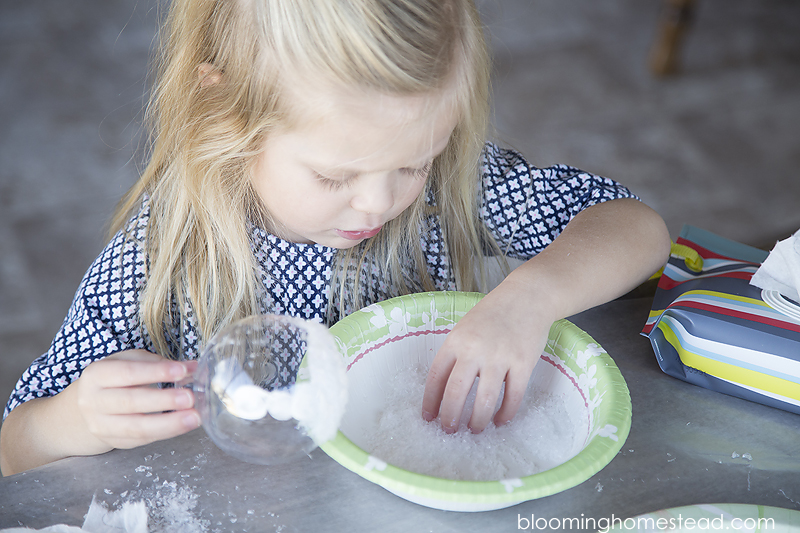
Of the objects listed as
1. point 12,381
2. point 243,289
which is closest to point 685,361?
point 243,289

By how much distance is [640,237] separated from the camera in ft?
2.97

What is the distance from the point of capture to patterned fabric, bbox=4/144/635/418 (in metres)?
0.83

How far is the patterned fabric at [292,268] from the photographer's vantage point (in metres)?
0.83

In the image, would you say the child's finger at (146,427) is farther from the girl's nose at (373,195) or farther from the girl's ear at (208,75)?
the girl's ear at (208,75)

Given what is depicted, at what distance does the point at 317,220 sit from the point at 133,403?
0.27 m

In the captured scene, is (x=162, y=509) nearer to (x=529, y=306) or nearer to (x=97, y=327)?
(x=97, y=327)

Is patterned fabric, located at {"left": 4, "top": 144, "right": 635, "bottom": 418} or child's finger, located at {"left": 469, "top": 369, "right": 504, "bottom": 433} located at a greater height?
patterned fabric, located at {"left": 4, "top": 144, "right": 635, "bottom": 418}

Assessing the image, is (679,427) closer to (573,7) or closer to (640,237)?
(640,237)

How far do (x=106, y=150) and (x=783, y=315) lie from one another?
6.99ft

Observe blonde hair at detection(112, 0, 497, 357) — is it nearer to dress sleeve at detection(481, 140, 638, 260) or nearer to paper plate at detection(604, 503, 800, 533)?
dress sleeve at detection(481, 140, 638, 260)

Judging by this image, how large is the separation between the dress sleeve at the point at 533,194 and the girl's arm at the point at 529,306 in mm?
81

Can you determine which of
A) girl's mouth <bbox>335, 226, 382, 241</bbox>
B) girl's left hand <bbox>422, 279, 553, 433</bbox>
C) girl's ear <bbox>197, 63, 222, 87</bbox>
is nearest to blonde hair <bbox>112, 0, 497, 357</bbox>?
girl's ear <bbox>197, 63, 222, 87</bbox>

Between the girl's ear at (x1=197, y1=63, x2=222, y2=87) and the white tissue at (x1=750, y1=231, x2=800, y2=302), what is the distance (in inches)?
25.3

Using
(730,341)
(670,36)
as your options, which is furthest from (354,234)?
(670,36)
